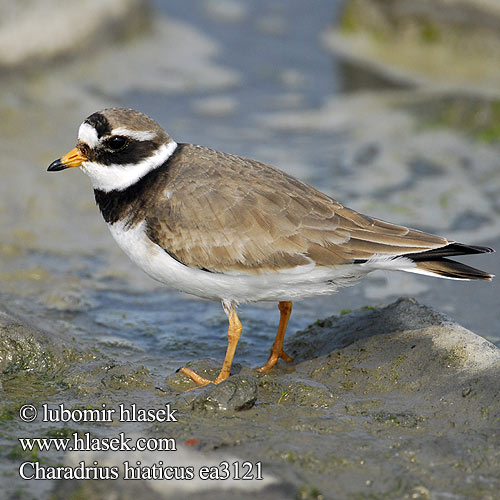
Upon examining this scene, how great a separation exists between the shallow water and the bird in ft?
3.26

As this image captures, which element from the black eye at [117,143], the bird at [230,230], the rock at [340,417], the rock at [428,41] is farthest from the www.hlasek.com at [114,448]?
the rock at [428,41]

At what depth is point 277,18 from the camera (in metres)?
16.3

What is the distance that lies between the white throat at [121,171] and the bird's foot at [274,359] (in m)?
1.73

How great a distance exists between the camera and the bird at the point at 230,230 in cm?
541

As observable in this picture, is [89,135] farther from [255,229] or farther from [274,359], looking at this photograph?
[274,359]

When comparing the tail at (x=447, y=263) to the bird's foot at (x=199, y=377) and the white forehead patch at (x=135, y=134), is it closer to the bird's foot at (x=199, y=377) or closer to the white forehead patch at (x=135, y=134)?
the bird's foot at (x=199, y=377)

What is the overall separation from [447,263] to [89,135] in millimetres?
2776

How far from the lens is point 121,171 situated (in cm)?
580

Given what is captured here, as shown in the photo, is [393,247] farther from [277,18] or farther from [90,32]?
[277,18]

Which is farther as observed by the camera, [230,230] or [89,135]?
[89,135]

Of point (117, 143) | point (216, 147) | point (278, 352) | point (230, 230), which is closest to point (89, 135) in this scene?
point (117, 143)

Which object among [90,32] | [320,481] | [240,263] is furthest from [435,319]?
[90,32]

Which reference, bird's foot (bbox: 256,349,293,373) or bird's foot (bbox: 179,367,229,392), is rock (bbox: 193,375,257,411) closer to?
bird's foot (bbox: 179,367,229,392)

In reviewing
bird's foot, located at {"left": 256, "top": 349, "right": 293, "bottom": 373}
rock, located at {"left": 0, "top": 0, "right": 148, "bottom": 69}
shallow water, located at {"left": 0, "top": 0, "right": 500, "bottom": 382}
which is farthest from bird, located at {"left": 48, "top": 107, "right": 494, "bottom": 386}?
rock, located at {"left": 0, "top": 0, "right": 148, "bottom": 69}
